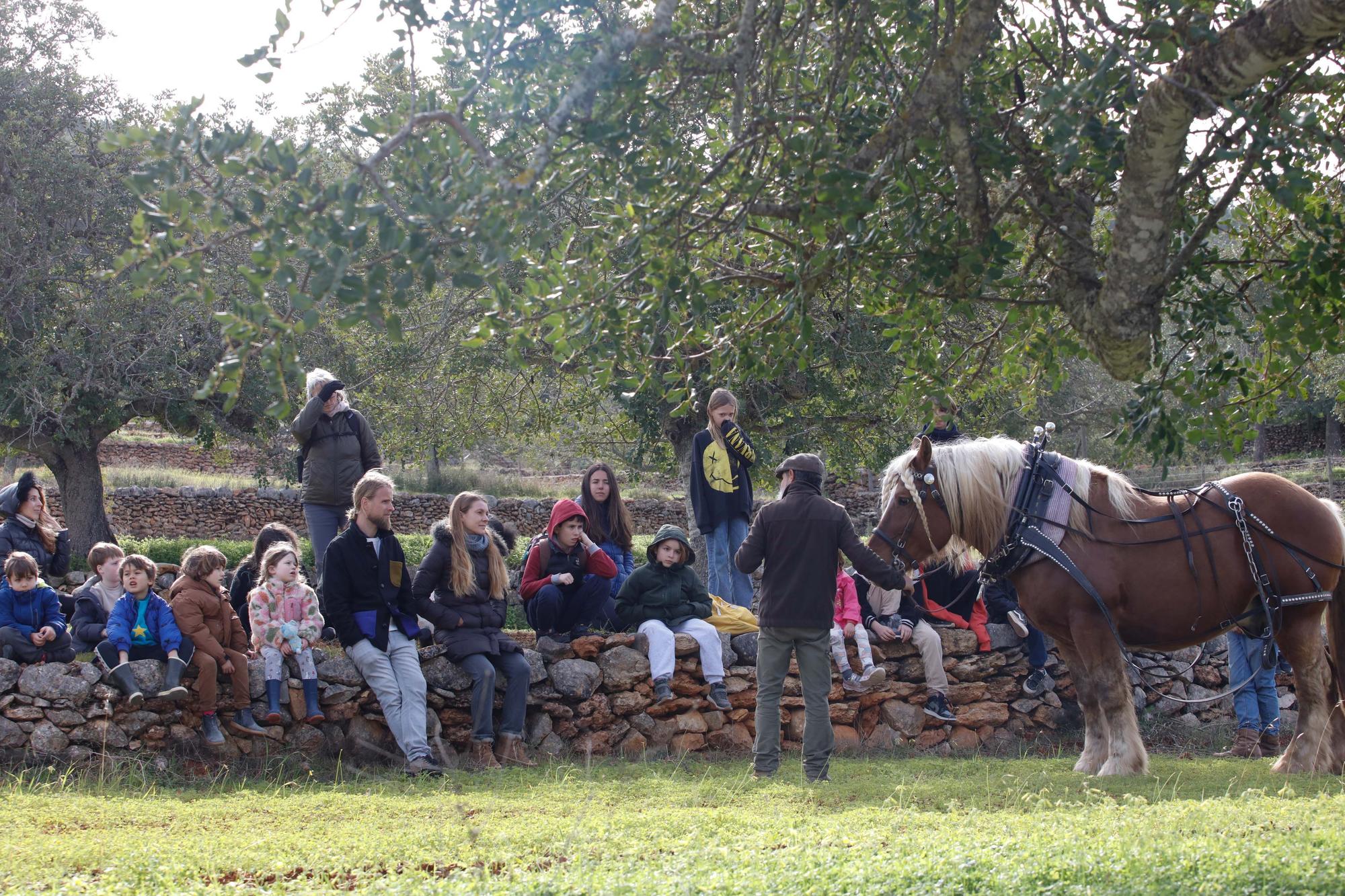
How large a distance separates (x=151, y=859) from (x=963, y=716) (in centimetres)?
658

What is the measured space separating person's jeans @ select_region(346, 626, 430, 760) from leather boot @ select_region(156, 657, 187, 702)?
1017mm

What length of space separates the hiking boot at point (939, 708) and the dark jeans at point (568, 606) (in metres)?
2.76

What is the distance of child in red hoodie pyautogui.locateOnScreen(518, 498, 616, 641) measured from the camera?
8.62 m

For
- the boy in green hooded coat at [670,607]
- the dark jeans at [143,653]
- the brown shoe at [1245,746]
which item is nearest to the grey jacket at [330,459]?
the dark jeans at [143,653]

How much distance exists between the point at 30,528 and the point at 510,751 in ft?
14.4

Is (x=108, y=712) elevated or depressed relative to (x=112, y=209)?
depressed

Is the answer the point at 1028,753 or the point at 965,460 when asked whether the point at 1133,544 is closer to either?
the point at 965,460

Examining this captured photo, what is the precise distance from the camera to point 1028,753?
357 inches

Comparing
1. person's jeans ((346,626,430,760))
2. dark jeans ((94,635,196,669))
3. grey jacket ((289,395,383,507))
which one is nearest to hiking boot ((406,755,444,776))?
person's jeans ((346,626,430,760))

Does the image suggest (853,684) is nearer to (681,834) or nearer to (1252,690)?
(1252,690)

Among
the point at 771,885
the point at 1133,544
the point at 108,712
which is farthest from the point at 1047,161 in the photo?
the point at 108,712

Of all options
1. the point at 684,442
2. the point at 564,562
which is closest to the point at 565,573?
the point at 564,562

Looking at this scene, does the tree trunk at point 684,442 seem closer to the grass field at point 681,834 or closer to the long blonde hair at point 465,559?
the long blonde hair at point 465,559

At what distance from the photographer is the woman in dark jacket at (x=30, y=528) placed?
29.1ft
